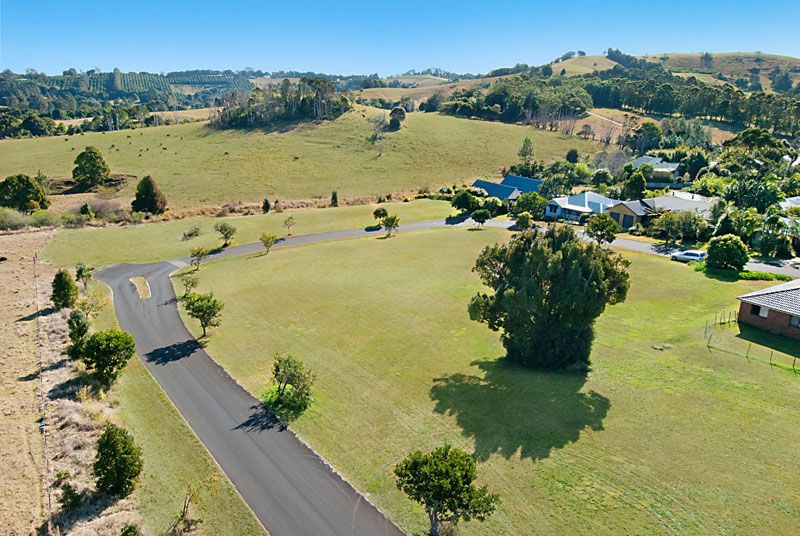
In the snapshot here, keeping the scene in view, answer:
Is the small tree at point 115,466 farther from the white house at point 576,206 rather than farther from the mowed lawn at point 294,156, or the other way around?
the mowed lawn at point 294,156

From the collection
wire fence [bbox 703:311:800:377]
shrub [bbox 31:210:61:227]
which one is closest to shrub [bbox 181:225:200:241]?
shrub [bbox 31:210:61:227]

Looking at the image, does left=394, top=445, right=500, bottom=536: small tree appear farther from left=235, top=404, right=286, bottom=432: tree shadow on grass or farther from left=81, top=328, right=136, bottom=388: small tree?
left=81, top=328, right=136, bottom=388: small tree

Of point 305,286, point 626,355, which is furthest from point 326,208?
point 626,355

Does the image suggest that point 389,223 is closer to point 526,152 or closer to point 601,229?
point 601,229

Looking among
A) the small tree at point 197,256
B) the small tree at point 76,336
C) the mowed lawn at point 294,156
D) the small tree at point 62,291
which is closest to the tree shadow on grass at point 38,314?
the small tree at point 62,291

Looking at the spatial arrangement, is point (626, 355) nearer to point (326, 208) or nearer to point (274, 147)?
point (326, 208)

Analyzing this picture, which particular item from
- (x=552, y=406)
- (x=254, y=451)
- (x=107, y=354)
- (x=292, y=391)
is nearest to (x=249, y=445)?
(x=254, y=451)
